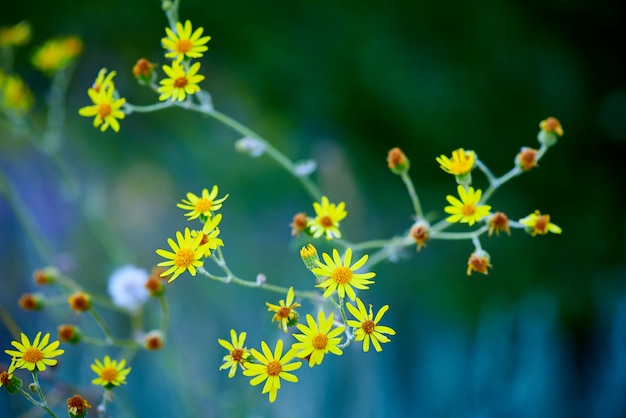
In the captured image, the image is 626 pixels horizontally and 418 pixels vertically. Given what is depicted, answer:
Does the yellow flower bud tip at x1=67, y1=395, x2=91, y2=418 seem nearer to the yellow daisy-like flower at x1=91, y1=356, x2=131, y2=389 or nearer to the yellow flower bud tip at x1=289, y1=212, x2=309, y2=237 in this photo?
the yellow daisy-like flower at x1=91, y1=356, x2=131, y2=389

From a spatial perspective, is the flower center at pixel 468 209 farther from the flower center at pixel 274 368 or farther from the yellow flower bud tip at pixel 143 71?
the yellow flower bud tip at pixel 143 71

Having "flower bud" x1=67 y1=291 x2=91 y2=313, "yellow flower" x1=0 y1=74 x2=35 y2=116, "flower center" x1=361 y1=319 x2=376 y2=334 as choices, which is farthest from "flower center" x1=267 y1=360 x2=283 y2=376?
"yellow flower" x1=0 y1=74 x2=35 y2=116

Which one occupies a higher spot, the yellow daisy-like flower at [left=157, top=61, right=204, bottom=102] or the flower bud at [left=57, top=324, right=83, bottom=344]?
the yellow daisy-like flower at [left=157, top=61, right=204, bottom=102]

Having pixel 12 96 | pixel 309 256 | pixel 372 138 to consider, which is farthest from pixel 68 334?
pixel 372 138

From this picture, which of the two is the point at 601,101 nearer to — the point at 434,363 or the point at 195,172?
the point at 434,363

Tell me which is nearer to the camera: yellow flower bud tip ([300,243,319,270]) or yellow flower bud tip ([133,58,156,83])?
yellow flower bud tip ([300,243,319,270])
